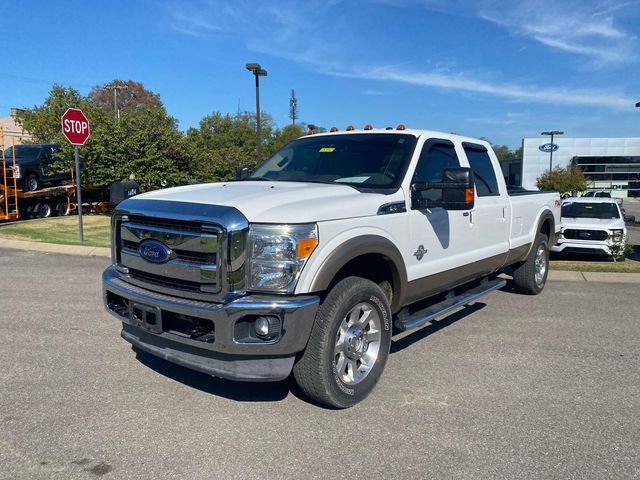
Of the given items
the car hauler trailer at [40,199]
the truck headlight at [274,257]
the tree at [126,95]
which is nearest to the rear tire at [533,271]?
the truck headlight at [274,257]

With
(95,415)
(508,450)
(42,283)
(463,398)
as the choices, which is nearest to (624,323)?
(463,398)

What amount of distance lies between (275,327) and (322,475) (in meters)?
0.87

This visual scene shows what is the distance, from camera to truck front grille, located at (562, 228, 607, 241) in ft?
37.2

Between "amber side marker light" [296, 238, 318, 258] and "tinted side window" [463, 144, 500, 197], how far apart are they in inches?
108

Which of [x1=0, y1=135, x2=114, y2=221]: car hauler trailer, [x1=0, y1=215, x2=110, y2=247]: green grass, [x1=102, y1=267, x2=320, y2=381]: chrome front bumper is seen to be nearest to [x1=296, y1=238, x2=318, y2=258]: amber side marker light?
[x1=102, y1=267, x2=320, y2=381]: chrome front bumper

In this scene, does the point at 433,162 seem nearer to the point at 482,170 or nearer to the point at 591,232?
the point at 482,170

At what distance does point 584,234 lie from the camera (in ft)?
37.7

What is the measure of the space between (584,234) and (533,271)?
5.44 metres

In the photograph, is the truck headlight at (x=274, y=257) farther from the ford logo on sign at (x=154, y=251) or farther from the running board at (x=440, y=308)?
the running board at (x=440, y=308)

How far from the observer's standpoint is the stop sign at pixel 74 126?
35.1 feet

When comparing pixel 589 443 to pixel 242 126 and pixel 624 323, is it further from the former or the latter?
pixel 242 126

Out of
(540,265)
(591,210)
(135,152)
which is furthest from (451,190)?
(135,152)

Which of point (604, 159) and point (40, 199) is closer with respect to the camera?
point (40, 199)

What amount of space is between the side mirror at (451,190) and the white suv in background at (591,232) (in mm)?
7240
